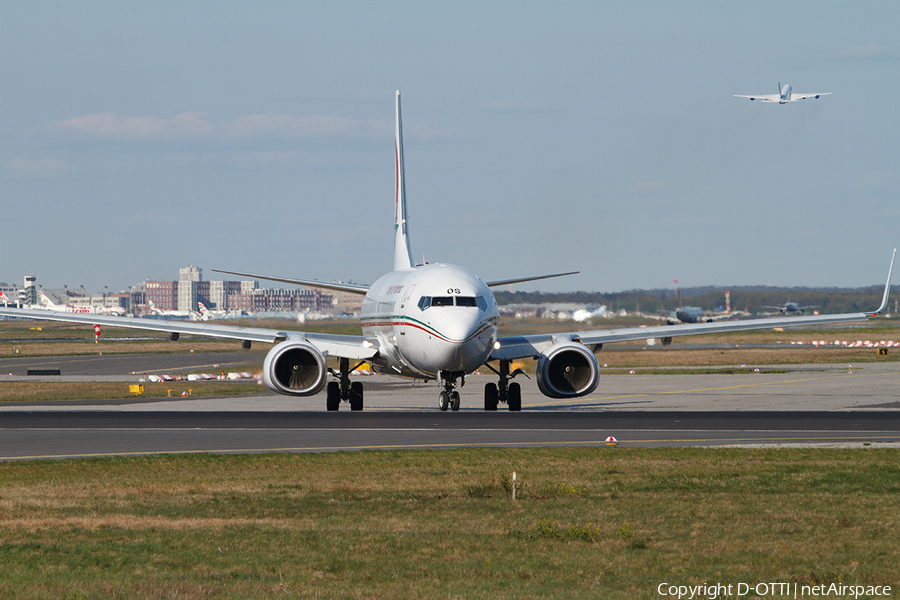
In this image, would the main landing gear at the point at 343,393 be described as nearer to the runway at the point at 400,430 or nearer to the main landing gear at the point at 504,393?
the runway at the point at 400,430

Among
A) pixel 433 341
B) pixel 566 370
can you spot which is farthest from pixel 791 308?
pixel 433 341

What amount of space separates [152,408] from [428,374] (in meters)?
11.0

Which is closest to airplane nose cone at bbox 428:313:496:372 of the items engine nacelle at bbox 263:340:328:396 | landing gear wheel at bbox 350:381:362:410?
landing gear wheel at bbox 350:381:362:410

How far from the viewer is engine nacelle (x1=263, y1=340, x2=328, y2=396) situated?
1486 inches

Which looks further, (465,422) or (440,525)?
(465,422)

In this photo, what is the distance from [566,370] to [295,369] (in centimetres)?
986

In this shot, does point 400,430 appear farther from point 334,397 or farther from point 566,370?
point 566,370

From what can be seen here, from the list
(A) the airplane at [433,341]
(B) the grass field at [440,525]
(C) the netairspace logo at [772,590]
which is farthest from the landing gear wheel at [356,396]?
(C) the netairspace logo at [772,590]

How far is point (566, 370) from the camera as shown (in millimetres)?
39125

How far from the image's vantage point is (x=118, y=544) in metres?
13.6

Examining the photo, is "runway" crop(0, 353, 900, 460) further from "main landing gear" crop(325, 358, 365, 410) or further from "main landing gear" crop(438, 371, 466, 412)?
"main landing gear" crop(438, 371, 466, 412)

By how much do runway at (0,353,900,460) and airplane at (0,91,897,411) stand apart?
117 cm

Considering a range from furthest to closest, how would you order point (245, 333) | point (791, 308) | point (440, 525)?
point (791, 308)
point (245, 333)
point (440, 525)

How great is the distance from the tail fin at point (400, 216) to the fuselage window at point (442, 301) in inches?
501
